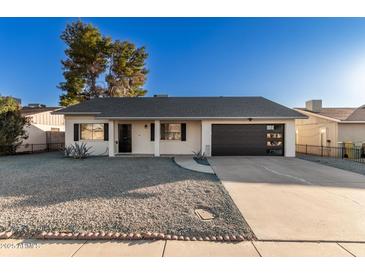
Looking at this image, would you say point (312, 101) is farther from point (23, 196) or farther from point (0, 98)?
point (0, 98)

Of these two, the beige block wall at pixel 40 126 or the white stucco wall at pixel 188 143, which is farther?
the beige block wall at pixel 40 126

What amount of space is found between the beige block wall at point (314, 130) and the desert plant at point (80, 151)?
16672 mm

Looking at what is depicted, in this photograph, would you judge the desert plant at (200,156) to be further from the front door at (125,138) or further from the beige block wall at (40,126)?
the beige block wall at (40,126)

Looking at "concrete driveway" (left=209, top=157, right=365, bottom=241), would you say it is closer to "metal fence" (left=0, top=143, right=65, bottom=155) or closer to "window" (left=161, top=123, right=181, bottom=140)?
"window" (left=161, top=123, right=181, bottom=140)

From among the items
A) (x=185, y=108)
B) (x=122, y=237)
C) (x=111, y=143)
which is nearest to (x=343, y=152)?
(x=185, y=108)

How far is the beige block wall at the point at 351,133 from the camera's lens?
1459 centimetres

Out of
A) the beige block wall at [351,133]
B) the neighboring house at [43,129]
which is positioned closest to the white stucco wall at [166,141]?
the neighboring house at [43,129]

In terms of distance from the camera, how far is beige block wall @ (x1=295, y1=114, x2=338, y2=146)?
1491cm

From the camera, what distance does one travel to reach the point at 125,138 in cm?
1449

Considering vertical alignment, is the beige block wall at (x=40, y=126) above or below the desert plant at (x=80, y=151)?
above

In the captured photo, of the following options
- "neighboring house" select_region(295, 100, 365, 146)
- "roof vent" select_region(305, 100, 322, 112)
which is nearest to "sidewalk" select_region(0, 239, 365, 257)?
"neighboring house" select_region(295, 100, 365, 146)

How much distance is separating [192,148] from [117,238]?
36.5 ft

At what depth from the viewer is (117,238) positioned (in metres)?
3.36
